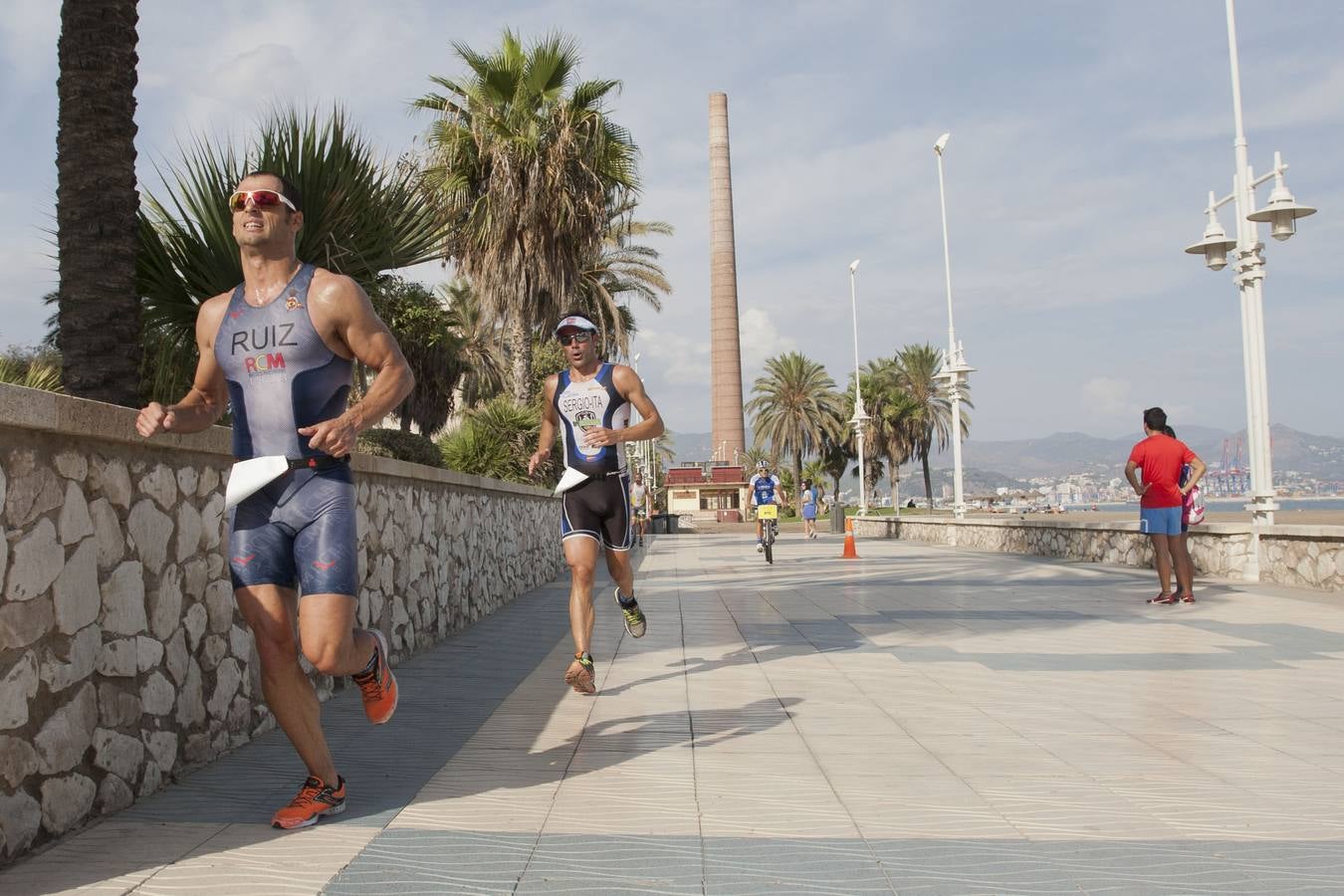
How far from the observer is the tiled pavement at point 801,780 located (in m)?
3.20

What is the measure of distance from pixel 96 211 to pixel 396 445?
21.3ft

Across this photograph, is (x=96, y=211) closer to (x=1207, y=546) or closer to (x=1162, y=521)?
(x=1162, y=521)

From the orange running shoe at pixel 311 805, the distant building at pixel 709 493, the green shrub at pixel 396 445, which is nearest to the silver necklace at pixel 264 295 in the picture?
the orange running shoe at pixel 311 805

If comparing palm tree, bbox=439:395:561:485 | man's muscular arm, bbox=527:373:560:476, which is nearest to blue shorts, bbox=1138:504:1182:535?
man's muscular arm, bbox=527:373:560:476

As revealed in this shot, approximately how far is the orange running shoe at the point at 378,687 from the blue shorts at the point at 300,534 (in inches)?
11.9

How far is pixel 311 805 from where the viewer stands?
3670mm

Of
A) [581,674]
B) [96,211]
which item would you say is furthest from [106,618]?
[96,211]

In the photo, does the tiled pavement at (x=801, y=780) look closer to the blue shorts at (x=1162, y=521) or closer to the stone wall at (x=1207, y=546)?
the blue shorts at (x=1162, y=521)

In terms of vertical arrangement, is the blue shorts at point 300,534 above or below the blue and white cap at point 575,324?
below

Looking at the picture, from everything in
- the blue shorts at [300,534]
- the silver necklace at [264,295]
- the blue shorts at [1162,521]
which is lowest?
the blue shorts at [1162,521]

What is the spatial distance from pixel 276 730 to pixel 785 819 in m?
2.68

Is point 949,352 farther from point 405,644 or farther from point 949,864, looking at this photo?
point 949,864

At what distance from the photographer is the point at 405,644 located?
25.1 ft

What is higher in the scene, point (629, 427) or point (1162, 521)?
point (629, 427)
